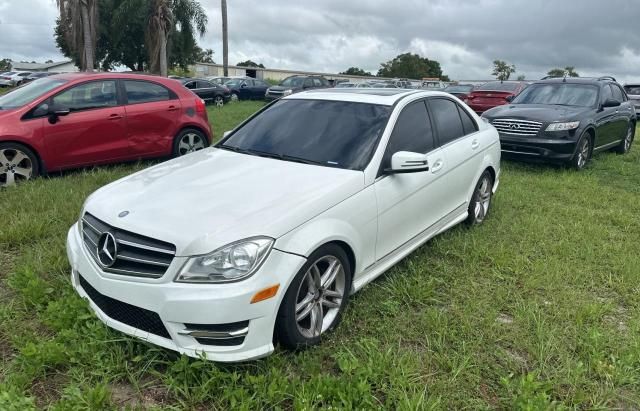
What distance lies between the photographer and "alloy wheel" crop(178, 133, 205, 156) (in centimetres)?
768

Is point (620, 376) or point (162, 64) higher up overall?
point (162, 64)

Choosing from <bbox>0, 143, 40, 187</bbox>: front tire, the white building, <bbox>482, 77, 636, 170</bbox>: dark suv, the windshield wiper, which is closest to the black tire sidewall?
<bbox>0, 143, 40, 187</bbox>: front tire

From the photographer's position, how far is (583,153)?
8516 mm

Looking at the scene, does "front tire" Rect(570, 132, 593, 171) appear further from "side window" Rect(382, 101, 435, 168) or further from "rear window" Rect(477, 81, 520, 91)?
"rear window" Rect(477, 81, 520, 91)

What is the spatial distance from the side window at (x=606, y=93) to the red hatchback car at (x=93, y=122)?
7235 millimetres

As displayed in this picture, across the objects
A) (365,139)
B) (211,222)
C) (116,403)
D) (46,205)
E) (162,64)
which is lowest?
(116,403)

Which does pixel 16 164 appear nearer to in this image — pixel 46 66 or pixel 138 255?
pixel 138 255

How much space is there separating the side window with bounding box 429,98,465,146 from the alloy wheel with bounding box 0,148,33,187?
503cm

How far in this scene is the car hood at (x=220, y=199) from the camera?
2609 millimetres

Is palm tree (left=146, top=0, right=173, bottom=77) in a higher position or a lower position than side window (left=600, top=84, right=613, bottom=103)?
higher

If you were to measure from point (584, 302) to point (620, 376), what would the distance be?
97cm

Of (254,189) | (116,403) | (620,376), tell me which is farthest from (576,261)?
(116,403)

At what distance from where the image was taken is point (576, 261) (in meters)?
4.46

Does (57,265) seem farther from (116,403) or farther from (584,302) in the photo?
(584,302)
